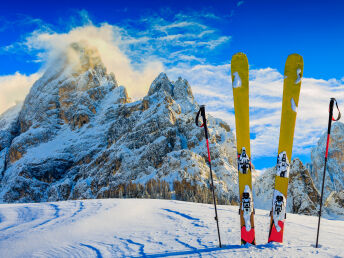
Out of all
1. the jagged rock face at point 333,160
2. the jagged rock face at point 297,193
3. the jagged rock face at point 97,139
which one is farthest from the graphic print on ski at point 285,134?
the jagged rock face at point 333,160

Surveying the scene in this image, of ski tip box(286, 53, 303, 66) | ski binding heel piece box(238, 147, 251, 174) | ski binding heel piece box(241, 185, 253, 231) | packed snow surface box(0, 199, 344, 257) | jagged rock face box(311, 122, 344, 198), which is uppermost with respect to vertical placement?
jagged rock face box(311, 122, 344, 198)

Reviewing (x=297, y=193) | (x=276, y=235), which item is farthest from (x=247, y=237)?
(x=297, y=193)

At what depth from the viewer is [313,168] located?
151250mm

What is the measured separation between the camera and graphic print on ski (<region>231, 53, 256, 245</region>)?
8262 mm

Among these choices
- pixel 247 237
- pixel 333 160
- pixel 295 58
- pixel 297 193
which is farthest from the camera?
pixel 333 160

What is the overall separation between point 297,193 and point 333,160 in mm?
107242

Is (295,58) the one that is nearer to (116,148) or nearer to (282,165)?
(282,165)

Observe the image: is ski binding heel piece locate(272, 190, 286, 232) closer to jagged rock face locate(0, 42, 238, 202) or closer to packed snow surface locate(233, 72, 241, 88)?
packed snow surface locate(233, 72, 241, 88)

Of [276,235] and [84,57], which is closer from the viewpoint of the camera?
[276,235]

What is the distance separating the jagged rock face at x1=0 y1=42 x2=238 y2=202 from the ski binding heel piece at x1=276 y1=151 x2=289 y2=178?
79295mm

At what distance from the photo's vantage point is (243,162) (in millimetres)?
8398

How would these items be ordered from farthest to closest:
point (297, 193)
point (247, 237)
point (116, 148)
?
point (116, 148), point (297, 193), point (247, 237)

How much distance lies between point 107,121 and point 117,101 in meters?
16.1

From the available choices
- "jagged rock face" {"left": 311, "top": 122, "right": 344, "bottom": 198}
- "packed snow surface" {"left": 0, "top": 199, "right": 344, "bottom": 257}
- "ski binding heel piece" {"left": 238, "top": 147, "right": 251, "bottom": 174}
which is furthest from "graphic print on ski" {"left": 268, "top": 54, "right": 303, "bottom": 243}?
"jagged rock face" {"left": 311, "top": 122, "right": 344, "bottom": 198}
